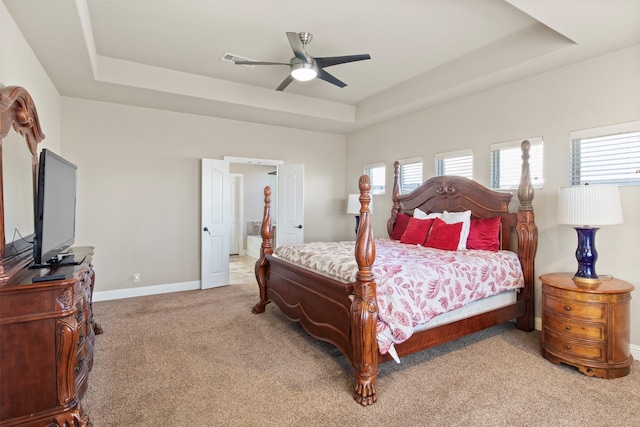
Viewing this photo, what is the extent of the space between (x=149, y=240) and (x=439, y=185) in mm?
4338

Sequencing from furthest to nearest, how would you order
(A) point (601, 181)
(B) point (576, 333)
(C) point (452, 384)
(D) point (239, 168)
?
(D) point (239, 168) → (A) point (601, 181) → (B) point (576, 333) → (C) point (452, 384)

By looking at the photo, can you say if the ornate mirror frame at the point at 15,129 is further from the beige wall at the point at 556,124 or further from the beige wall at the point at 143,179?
the beige wall at the point at 556,124

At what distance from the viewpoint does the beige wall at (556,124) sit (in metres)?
2.92

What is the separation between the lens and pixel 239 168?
851 cm

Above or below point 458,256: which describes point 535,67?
above

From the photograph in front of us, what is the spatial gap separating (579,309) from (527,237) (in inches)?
38.1

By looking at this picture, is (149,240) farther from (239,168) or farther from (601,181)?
(601,181)

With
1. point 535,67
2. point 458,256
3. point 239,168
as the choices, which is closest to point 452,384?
point 458,256

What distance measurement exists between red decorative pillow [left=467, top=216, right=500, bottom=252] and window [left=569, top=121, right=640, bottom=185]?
0.85 metres

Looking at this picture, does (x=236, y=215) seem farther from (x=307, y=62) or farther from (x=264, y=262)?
(x=307, y=62)

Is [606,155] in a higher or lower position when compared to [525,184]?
higher

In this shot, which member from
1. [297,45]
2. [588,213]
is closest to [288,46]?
[297,45]

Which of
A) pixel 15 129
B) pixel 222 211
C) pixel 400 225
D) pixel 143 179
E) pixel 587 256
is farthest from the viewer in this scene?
pixel 222 211

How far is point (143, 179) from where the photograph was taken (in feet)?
16.1
